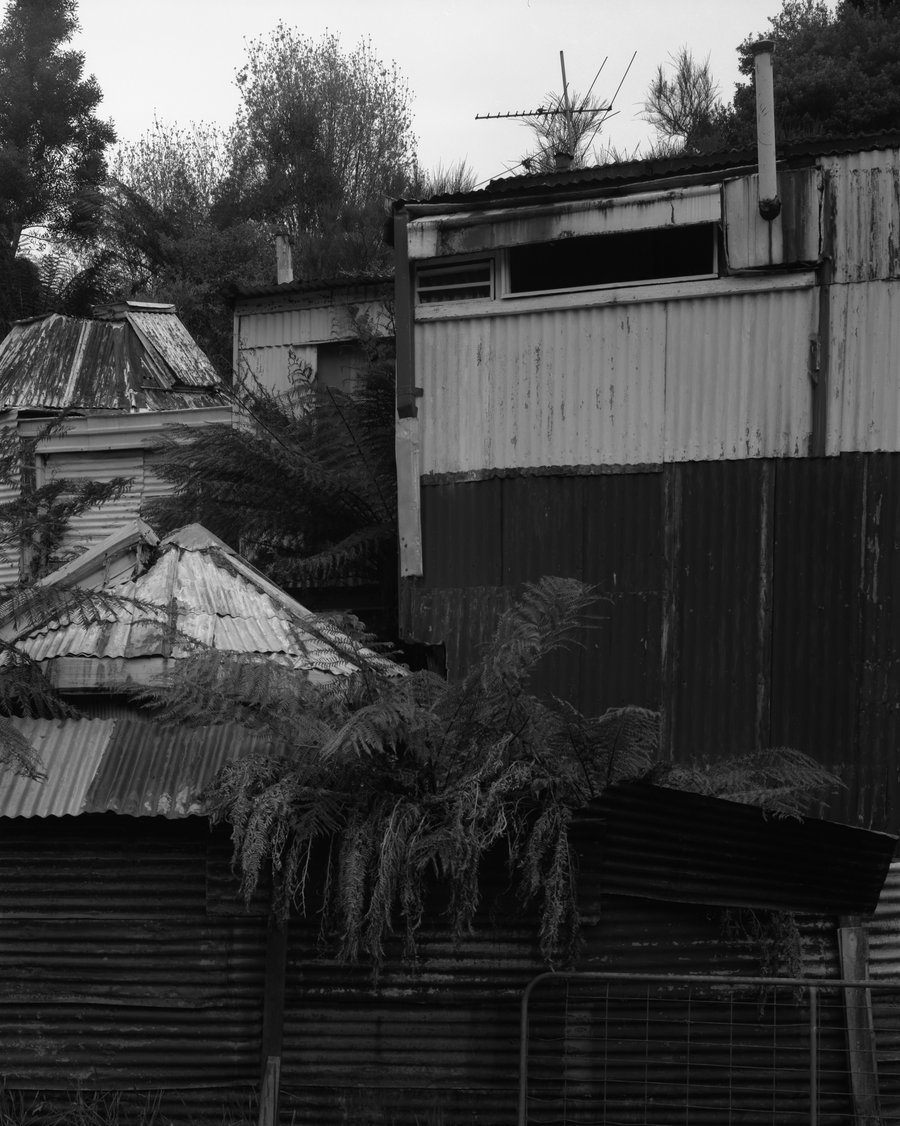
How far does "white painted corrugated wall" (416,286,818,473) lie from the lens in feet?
38.2

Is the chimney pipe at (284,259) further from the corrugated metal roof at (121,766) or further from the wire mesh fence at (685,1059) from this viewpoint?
the wire mesh fence at (685,1059)

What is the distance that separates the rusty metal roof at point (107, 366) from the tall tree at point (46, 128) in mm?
11216

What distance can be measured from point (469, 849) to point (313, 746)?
1142 mm

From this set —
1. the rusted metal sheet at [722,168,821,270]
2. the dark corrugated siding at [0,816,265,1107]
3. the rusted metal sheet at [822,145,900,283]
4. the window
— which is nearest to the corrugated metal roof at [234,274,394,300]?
the window

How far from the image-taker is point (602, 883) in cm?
773

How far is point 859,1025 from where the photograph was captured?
7.94m

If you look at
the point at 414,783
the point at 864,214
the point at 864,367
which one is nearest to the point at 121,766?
the point at 414,783

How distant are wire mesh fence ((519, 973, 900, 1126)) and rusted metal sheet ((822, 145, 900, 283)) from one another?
626 cm

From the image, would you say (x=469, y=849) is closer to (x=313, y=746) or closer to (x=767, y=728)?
(x=313, y=746)

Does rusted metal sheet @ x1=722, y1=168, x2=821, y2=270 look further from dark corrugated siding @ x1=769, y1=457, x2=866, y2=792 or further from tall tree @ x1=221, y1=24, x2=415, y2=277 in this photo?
tall tree @ x1=221, y1=24, x2=415, y2=277

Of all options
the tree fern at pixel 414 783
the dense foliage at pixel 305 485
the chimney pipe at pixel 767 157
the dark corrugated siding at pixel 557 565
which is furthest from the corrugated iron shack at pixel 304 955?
the dense foliage at pixel 305 485

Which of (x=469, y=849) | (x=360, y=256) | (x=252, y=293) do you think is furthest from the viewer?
(x=360, y=256)

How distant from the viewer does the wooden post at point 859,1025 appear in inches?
301

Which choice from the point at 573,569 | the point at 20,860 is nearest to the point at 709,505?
the point at 573,569
